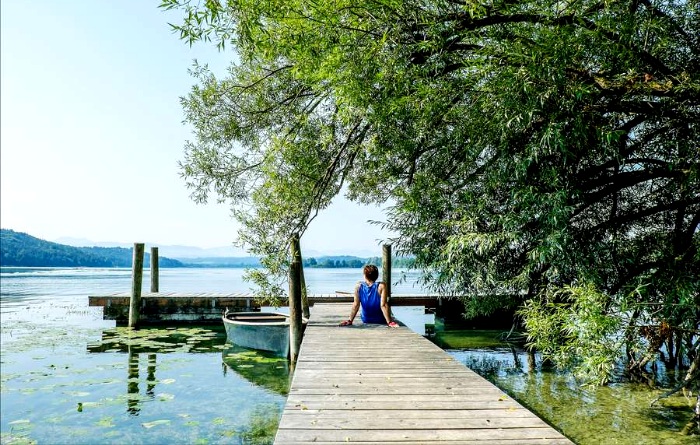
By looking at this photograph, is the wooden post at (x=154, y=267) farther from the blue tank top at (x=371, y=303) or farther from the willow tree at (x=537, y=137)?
the willow tree at (x=537, y=137)

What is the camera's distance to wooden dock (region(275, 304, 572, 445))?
3.58 metres

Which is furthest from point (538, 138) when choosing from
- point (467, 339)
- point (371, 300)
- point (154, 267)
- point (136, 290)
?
point (154, 267)

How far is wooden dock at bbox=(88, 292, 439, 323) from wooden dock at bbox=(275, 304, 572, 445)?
970 centimetres

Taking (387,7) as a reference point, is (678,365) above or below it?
below

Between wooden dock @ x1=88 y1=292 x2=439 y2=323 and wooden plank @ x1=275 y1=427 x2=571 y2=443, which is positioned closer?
wooden plank @ x1=275 y1=427 x2=571 y2=443

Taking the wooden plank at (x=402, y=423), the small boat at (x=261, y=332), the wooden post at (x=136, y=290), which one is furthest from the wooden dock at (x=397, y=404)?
the wooden post at (x=136, y=290)

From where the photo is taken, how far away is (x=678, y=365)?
35.1 ft

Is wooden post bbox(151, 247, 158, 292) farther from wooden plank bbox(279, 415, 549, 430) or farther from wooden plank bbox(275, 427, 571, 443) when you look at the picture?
wooden plank bbox(275, 427, 571, 443)

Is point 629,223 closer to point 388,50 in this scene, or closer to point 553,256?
point 553,256

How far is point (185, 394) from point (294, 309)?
2759mm

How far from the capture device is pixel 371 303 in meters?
9.59

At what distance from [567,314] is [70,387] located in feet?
29.2

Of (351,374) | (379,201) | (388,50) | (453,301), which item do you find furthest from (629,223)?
(453,301)

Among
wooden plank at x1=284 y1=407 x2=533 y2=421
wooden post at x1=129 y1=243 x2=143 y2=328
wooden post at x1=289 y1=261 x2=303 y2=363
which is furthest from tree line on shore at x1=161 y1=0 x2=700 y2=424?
wooden post at x1=129 y1=243 x2=143 y2=328
